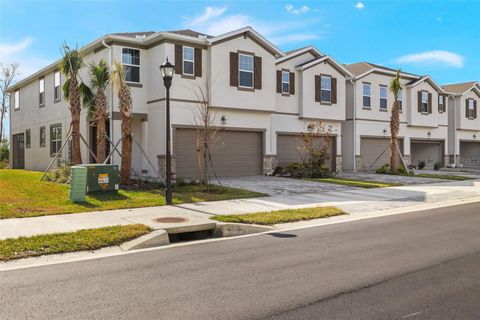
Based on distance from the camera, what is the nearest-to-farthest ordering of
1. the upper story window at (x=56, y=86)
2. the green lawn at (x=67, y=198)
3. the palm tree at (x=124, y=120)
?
the green lawn at (x=67, y=198) < the palm tree at (x=124, y=120) < the upper story window at (x=56, y=86)

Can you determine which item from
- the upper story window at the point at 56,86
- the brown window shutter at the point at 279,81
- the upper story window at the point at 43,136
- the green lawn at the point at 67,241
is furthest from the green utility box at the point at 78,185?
the upper story window at the point at 43,136

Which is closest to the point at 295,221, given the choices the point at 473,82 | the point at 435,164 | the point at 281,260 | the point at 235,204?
the point at 235,204

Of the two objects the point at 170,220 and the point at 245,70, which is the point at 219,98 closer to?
the point at 245,70

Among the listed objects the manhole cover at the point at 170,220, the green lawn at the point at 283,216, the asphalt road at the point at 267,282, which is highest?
the manhole cover at the point at 170,220

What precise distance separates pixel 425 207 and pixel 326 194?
3.74 m

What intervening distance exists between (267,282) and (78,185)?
28.7 ft

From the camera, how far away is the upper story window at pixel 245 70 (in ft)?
73.0

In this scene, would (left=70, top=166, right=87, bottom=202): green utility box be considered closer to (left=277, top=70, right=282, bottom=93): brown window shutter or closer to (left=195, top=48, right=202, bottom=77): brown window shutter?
(left=195, top=48, right=202, bottom=77): brown window shutter

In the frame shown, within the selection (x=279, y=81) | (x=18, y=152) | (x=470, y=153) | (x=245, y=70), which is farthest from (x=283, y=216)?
(x=470, y=153)

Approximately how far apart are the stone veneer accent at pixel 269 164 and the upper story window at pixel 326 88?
17.2 ft

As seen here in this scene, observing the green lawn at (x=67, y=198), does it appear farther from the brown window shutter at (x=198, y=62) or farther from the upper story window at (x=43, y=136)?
the upper story window at (x=43, y=136)

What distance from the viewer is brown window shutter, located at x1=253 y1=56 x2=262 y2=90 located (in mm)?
22719

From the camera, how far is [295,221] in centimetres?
1100

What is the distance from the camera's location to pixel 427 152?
121 ft
